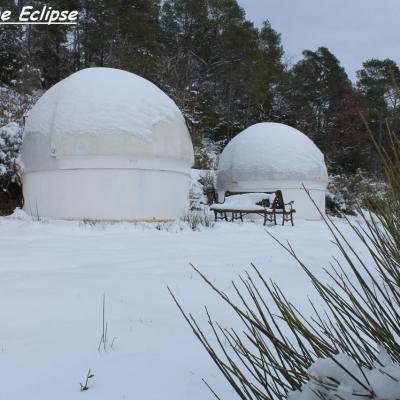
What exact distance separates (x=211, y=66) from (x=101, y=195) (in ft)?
78.6

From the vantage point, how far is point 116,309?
3564mm

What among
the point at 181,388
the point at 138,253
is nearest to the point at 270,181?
the point at 138,253

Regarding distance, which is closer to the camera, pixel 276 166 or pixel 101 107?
pixel 101 107

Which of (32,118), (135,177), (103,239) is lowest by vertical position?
(103,239)

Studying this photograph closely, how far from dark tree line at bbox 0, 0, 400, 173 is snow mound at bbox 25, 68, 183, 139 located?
46.0ft

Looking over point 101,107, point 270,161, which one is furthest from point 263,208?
point 101,107

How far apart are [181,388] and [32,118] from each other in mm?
12653

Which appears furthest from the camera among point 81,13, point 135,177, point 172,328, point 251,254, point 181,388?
point 81,13

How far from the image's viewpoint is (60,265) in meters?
5.38

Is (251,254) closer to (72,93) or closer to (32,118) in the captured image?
(72,93)

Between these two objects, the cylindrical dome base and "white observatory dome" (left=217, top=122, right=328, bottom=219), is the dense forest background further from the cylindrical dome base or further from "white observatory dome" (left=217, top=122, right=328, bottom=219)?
the cylindrical dome base

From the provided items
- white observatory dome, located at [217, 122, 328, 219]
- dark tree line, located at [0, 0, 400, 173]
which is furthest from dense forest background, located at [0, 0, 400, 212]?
white observatory dome, located at [217, 122, 328, 219]

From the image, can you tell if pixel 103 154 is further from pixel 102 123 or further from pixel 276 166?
pixel 276 166

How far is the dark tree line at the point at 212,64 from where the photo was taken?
29172mm
